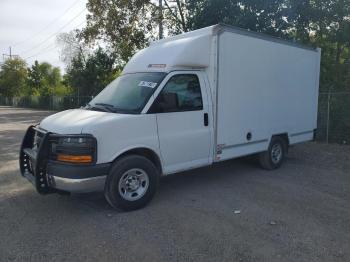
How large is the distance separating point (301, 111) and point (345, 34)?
23.3 ft

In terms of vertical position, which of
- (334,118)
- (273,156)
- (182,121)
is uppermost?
(182,121)

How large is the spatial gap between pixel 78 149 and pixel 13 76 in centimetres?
7145

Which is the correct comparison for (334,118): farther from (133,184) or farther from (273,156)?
(133,184)

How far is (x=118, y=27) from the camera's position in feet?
71.5

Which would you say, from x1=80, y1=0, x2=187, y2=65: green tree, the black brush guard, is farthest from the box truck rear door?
x1=80, y1=0, x2=187, y2=65: green tree

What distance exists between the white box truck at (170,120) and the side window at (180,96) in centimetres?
2

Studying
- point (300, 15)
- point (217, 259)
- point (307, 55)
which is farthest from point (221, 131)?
point (300, 15)

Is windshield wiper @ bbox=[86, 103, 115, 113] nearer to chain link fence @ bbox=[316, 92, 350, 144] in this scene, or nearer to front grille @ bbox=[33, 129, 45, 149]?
front grille @ bbox=[33, 129, 45, 149]

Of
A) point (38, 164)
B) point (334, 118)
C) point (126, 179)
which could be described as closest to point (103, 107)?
point (126, 179)

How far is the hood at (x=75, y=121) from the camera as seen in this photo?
16.1ft

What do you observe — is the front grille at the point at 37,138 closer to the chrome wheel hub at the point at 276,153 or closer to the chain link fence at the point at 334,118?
the chrome wheel hub at the point at 276,153

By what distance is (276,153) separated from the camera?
8031 mm

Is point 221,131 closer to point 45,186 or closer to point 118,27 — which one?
point 45,186

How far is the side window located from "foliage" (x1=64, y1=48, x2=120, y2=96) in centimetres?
2172
